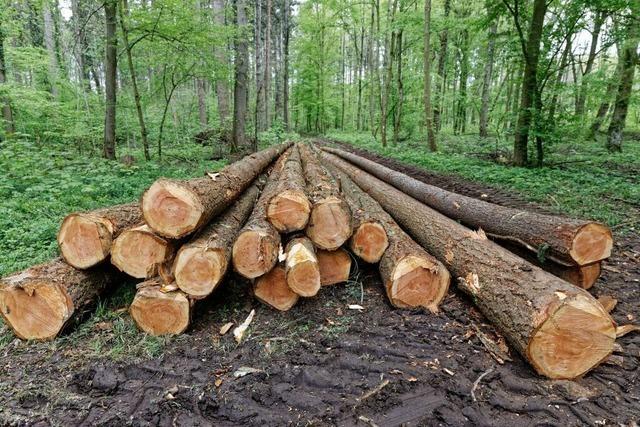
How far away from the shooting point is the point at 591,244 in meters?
2.77

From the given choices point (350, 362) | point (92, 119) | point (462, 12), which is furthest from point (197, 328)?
point (462, 12)

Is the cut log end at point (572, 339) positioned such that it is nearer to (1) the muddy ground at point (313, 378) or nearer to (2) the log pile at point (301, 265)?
(2) the log pile at point (301, 265)

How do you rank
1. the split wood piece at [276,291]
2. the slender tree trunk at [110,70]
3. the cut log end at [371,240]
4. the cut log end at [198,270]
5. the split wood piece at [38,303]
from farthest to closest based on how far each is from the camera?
the slender tree trunk at [110,70] → the cut log end at [371,240] → the split wood piece at [276,291] → the cut log end at [198,270] → the split wood piece at [38,303]

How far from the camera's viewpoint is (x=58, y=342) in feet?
8.75

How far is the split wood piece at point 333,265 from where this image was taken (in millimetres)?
3363

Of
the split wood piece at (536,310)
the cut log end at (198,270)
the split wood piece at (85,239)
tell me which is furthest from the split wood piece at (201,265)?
the split wood piece at (536,310)

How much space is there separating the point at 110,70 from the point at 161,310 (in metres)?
7.56

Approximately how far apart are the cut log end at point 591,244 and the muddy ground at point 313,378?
0.56 metres

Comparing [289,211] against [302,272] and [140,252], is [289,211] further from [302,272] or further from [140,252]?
[140,252]

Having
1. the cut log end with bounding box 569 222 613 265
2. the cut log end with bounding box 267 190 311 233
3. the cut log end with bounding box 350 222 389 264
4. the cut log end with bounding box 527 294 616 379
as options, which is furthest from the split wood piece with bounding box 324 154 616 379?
the cut log end with bounding box 267 190 311 233

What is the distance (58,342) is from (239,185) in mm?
2423

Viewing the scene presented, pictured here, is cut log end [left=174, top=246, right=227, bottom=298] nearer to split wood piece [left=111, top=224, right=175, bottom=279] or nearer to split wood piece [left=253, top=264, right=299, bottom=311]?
split wood piece [left=111, top=224, right=175, bottom=279]

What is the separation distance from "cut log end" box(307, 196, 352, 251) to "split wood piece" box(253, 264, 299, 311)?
18.4 inches

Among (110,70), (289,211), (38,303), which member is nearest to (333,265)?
(289,211)
